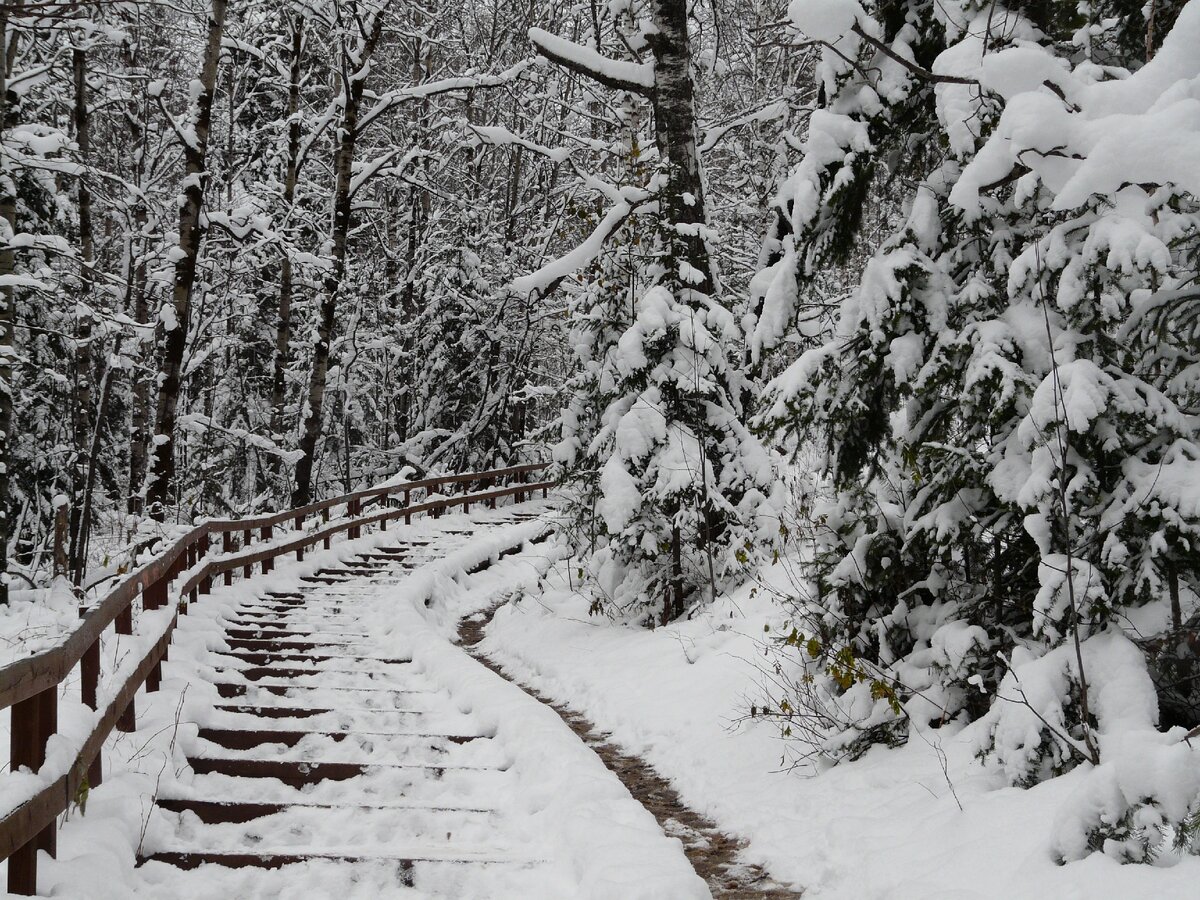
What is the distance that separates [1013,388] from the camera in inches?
187

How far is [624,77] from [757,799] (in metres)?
8.07

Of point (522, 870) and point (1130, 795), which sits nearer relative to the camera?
point (1130, 795)

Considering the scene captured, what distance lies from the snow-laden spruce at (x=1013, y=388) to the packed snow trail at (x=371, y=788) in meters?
1.86

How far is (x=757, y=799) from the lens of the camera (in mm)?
6148

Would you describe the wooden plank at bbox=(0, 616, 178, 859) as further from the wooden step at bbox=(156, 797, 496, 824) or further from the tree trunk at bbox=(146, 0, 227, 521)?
the tree trunk at bbox=(146, 0, 227, 521)

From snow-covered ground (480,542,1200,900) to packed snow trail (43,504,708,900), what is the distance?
764mm

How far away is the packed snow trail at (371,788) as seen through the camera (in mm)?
4750

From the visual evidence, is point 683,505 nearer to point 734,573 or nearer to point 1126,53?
point 734,573

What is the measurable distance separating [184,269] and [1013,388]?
12.1m

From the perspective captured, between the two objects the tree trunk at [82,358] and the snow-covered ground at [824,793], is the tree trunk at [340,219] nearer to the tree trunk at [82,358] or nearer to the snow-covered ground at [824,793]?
the tree trunk at [82,358]

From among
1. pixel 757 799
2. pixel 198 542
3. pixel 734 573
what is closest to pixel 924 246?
pixel 757 799

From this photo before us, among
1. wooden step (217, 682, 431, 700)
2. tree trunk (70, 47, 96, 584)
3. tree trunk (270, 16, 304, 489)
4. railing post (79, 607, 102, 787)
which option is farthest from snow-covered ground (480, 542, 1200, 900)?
tree trunk (270, 16, 304, 489)

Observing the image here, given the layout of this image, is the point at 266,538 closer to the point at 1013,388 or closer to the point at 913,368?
the point at 913,368

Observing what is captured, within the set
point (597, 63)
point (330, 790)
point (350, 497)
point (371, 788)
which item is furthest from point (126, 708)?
point (350, 497)
